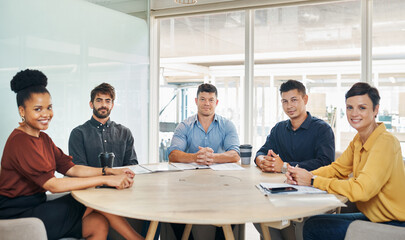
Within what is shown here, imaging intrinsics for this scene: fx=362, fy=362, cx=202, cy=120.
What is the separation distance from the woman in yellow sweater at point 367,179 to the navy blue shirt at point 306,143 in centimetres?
53

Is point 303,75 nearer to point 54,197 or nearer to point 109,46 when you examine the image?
point 109,46

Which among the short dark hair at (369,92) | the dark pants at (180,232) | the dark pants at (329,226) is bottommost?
the dark pants at (180,232)

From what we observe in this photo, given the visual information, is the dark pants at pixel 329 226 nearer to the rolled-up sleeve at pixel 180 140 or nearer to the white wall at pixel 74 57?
the rolled-up sleeve at pixel 180 140

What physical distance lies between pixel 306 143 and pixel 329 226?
104cm

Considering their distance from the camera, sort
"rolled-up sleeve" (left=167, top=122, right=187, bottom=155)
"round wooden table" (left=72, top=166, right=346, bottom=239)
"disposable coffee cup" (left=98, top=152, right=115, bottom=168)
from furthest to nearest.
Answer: "rolled-up sleeve" (left=167, top=122, right=187, bottom=155) → "disposable coffee cup" (left=98, top=152, right=115, bottom=168) → "round wooden table" (left=72, top=166, right=346, bottom=239)

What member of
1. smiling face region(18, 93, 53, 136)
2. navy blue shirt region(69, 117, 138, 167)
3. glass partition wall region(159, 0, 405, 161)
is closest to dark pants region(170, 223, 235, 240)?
navy blue shirt region(69, 117, 138, 167)

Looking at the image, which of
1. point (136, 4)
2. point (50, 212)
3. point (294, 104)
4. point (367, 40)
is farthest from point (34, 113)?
point (367, 40)

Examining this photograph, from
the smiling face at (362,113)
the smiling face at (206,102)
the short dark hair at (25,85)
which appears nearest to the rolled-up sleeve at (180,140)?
the smiling face at (206,102)

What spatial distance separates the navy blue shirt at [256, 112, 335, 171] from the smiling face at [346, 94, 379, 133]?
0.66 m

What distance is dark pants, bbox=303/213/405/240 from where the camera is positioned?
1987mm

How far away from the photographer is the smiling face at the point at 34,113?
2.08m

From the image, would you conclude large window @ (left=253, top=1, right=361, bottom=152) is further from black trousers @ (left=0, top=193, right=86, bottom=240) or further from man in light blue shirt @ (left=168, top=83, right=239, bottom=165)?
black trousers @ (left=0, top=193, right=86, bottom=240)

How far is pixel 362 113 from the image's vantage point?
212 cm

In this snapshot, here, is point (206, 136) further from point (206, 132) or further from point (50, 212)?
point (50, 212)
